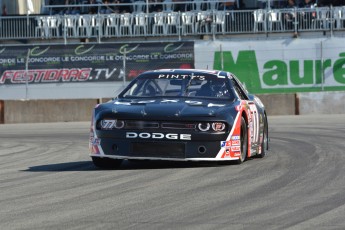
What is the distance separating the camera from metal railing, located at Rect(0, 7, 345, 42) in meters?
34.2

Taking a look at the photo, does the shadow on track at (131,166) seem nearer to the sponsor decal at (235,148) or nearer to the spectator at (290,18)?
the sponsor decal at (235,148)

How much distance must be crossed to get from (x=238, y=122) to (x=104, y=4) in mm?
24948

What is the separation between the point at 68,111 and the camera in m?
28.6

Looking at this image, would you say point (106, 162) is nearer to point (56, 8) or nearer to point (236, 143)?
point (236, 143)

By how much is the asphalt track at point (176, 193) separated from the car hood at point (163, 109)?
2.01 ft

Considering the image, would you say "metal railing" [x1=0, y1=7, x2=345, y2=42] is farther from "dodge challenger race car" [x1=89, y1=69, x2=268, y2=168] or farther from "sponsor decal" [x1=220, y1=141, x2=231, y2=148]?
"sponsor decal" [x1=220, y1=141, x2=231, y2=148]

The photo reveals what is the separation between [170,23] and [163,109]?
23.8m

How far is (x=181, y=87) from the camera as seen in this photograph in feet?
39.9

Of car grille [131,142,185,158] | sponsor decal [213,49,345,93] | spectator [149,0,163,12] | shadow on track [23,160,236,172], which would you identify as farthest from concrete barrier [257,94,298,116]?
car grille [131,142,185,158]

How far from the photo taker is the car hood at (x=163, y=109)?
10.9 m

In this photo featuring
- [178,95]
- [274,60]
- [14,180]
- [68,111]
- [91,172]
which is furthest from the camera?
[274,60]

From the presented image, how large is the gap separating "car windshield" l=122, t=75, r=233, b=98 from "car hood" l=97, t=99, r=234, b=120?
487mm

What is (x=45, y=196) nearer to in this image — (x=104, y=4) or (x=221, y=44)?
(x=221, y=44)

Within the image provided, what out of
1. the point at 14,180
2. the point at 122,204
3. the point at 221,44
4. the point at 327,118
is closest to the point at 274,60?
the point at 221,44
